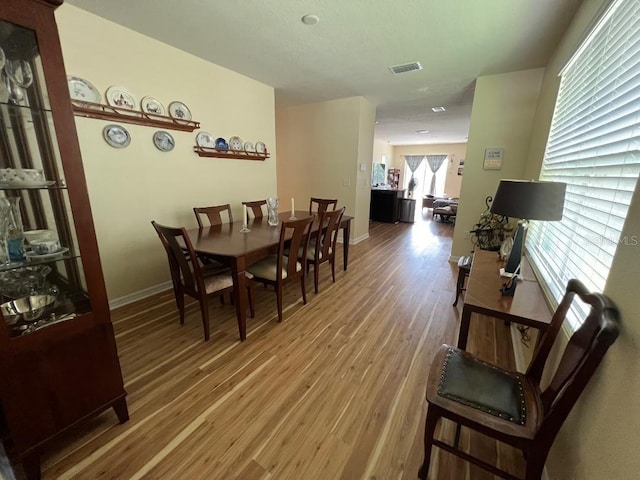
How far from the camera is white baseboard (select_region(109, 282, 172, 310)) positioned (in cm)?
260

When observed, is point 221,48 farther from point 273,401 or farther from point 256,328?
point 273,401

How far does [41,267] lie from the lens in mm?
1219

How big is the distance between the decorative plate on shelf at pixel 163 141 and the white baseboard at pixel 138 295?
151 centimetres

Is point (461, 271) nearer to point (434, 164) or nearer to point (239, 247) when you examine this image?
point (239, 247)

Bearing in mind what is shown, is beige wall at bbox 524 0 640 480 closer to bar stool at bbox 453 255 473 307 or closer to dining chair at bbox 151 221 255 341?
bar stool at bbox 453 255 473 307

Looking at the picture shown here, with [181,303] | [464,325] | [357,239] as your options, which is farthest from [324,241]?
[357,239]

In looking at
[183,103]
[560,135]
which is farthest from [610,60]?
[183,103]

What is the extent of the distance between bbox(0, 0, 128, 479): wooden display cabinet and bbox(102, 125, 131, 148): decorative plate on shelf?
56.7 inches

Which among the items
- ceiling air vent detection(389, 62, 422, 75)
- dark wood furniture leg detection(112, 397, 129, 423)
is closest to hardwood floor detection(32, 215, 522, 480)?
dark wood furniture leg detection(112, 397, 129, 423)

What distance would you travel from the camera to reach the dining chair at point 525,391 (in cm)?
81

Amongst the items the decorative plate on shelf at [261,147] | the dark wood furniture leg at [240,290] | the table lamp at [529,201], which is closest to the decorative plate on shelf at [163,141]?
Result: the decorative plate on shelf at [261,147]

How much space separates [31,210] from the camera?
1209mm

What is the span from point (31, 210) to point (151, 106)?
1.89 metres

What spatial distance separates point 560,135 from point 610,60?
88 centimetres
